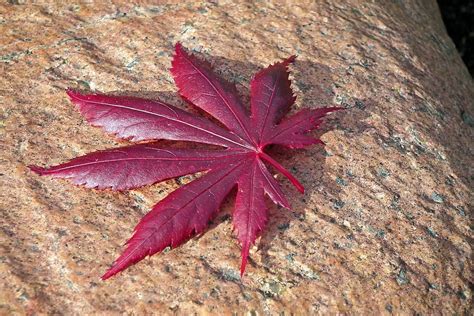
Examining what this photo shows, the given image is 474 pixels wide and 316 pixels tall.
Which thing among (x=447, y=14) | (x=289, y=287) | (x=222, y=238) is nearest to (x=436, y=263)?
(x=289, y=287)

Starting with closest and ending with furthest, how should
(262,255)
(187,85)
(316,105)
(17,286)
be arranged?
(17,286)
(262,255)
(187,85)
(316,105)

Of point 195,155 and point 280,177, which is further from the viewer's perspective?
point 280,177

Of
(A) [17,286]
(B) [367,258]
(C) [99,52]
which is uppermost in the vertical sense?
(B) [367,258]

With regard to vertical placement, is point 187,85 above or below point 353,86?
below

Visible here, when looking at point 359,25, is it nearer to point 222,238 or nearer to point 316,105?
point 316,105
